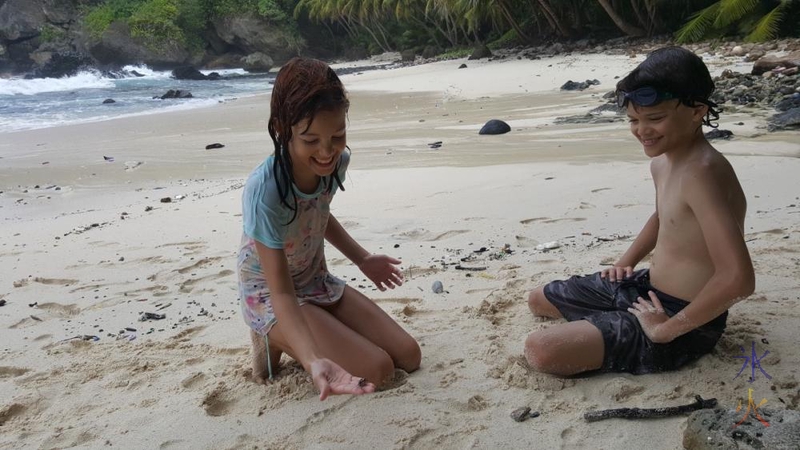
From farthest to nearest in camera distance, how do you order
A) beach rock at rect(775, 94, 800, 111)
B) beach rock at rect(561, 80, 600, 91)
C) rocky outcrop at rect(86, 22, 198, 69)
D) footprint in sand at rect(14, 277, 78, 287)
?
rocky outcrop at rect(86, 22, 198, 69) < beach rock at rect(561, 80, 600, 91) < beach rock at rect(775, 94, 800, 111) < footprint in sand at rect(14, 277, 78, 287)

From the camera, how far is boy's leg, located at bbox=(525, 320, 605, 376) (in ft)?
7.95

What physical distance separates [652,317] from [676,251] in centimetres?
27

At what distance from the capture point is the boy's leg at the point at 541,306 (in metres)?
2.97

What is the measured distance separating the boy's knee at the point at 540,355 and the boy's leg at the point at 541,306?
46cm

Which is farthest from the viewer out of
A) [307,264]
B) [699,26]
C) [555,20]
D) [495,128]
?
[555,20]

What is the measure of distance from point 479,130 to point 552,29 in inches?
892

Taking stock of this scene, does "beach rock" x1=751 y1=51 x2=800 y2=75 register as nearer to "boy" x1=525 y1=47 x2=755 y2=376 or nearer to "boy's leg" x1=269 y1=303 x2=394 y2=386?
"boy" x1=525 y1=47 x2=755 y2=376

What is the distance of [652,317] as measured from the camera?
245 cm

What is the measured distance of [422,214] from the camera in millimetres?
4887

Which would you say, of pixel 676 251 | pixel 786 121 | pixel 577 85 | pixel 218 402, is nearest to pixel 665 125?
pixel 676 251

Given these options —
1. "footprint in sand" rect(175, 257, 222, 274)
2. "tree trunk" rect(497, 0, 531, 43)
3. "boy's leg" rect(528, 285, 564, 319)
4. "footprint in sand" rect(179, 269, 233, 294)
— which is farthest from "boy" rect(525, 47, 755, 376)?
"tree trunk" rect(497, 0, 531, 43)

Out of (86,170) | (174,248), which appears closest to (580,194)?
(174,248)

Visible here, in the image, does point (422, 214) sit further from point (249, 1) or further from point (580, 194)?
point (249, 1)

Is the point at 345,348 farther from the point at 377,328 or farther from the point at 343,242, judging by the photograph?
the point at 343,242
